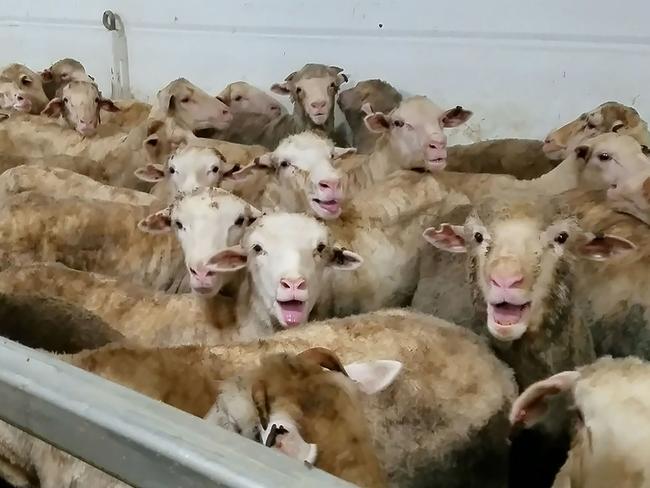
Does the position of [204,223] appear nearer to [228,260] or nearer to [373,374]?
[228,260]

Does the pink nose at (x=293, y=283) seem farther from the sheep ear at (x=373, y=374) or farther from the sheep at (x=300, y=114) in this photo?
the sheep at (x=300, y=114)

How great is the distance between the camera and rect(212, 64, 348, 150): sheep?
5.12m

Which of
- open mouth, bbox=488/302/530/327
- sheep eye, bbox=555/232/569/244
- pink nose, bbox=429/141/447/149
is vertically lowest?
pink nose, bbox=429/141/447/149

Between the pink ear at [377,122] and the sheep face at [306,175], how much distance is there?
287 millimetres

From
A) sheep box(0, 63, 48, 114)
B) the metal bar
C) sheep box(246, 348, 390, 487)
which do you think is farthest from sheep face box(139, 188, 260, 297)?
sheep box(0, 63, 48, 114)

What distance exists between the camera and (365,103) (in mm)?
4910

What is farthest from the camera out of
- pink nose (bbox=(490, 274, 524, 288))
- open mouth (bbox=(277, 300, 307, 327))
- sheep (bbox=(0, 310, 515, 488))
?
open mouth (bbox=(277, 300, 307, 327))

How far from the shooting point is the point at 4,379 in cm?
141

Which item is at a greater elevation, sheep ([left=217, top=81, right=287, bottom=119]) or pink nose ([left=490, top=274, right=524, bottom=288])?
pink nose ([left=490, top=274, right=524, bottom=288])

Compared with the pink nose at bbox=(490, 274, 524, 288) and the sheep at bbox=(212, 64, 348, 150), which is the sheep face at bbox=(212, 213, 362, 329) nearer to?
the pink nose at bbox=(490, 274, 524, 288)

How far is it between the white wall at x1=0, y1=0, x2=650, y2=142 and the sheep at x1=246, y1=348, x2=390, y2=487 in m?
3.19

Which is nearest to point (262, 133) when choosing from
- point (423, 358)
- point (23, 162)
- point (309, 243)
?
point (23, 162)

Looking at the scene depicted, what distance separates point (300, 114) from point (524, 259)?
3.08 meters

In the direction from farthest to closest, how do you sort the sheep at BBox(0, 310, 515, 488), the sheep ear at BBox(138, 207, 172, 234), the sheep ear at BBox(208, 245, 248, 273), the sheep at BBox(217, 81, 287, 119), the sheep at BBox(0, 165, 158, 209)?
the sheep at BBox(217, 81, 287, 119), the sheep at BBox(0, 165, 158, 209), the sheep ear at BBox(138, 207, 172, 234), the sheep ear at BBox(208, 245, 248, 273), the sheep at BBox(0, 310, 515, 488)
